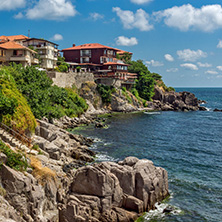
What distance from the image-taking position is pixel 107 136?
5247 cm

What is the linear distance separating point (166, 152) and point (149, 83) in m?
65.7

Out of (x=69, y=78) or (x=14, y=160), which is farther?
→ (x=69, y=78)

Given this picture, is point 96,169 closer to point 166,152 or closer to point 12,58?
point 166,152

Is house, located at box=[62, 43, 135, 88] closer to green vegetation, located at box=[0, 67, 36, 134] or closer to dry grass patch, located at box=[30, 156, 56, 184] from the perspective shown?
green vegetation, located at box=[0, 67, 36, 134]

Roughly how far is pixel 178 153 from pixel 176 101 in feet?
220

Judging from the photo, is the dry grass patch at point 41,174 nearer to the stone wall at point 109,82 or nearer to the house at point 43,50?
the house at point 43,50

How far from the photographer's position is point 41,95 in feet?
165

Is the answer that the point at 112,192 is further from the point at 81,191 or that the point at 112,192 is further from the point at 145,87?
the point at 145,87

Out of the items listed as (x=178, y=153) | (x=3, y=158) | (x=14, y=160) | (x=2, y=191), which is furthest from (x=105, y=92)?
(x=2, y=191)

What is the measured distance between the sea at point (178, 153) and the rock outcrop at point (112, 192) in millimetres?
1551

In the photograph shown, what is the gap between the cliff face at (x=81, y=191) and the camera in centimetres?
1962

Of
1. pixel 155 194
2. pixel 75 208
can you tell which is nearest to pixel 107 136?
pixel 155 194

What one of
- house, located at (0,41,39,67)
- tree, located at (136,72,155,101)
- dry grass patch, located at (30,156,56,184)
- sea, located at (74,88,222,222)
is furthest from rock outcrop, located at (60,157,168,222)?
tree, located at (136,72,155,101)

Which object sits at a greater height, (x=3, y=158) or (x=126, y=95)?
(x=126, y=95)
